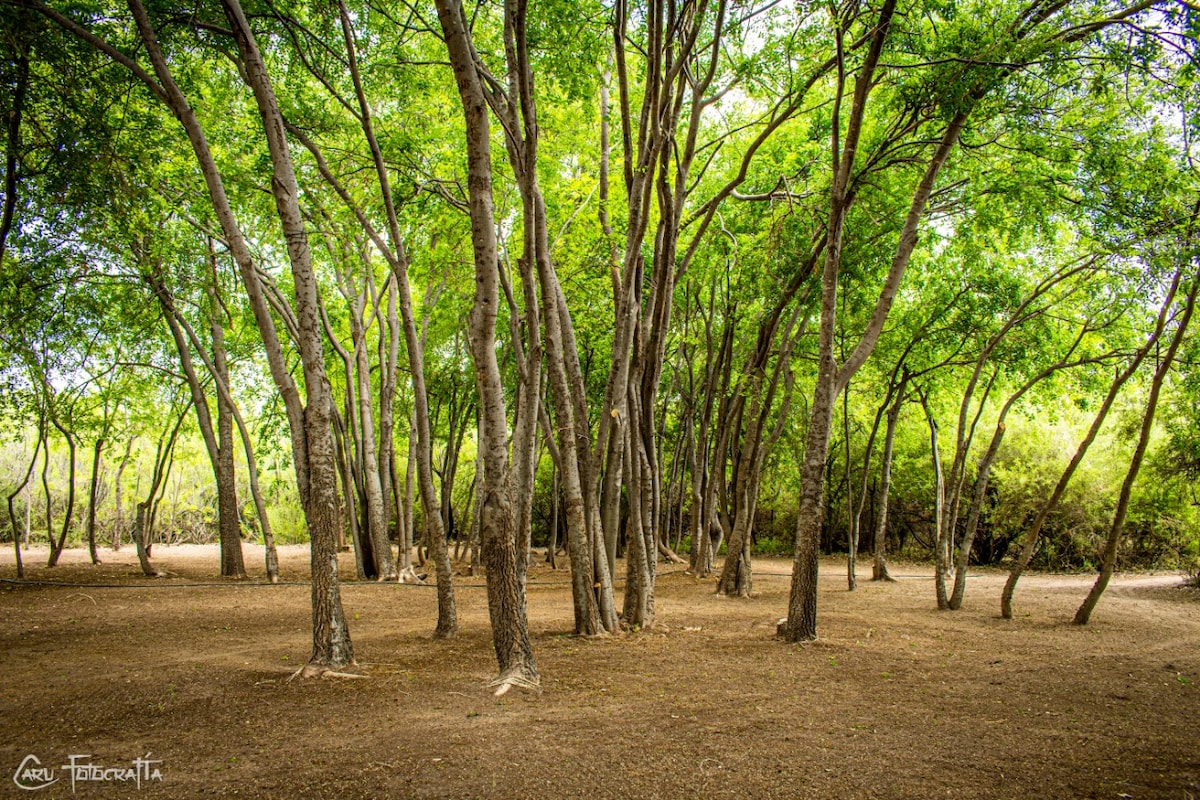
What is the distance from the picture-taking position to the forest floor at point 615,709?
376 centimetres

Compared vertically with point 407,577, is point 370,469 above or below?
above

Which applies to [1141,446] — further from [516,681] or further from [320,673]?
[320,673]

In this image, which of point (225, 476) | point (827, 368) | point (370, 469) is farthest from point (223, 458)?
point (827, 368)

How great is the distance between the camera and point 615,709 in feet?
17.0

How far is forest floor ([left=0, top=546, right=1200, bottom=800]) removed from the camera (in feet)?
12.3

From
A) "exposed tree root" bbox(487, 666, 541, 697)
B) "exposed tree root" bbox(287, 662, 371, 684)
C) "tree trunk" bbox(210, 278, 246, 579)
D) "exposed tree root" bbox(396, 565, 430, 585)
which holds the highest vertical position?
"tree trunk" bbox(210, 278, 246, 579)

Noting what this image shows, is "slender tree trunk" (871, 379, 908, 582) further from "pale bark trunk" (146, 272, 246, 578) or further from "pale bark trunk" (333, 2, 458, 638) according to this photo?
"pale bark trunk" (146, 272, 246, 578)

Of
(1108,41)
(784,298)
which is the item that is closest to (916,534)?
(784,298)

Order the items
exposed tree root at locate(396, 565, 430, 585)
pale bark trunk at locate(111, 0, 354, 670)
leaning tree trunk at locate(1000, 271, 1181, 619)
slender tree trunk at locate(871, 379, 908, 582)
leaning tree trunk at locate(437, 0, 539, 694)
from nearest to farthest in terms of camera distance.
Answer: leaning tree trunk at locate(437, 0, 539, 694) → pale bark trunk at locate(111, 0, 354, 670) → leaning tree trunk at locate(1000, 271, 1181, 619) → slender tree trunk at locate(871, 379, 908, 582) → exposed tree root at locate(396, 565, 430, 585)

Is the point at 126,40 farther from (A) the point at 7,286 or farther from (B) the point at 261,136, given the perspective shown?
(A) the point at 7,286

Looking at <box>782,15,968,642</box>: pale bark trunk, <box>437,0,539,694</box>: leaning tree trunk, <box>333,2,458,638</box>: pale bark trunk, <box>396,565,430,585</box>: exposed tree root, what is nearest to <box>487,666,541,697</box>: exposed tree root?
<box>437,0,539,694</box>: leaning tree trunk

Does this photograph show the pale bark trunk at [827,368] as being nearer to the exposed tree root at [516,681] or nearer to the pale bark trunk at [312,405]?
the exposed tree root at [516,681]

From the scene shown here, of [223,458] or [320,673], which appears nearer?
[320,673]

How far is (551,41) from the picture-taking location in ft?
25.1
